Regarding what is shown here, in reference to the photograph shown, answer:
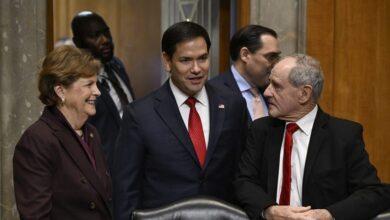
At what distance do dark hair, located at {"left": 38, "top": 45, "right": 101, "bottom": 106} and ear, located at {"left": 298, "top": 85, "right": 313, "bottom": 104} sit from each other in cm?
90

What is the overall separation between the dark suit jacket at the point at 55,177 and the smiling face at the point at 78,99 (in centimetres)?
6

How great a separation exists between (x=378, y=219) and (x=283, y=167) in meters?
0.43

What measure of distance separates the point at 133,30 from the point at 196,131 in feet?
15.3

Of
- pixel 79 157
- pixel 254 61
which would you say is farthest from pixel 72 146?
pixel 254 61

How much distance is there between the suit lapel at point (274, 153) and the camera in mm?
3387

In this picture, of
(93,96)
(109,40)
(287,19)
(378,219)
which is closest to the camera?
(378,219)

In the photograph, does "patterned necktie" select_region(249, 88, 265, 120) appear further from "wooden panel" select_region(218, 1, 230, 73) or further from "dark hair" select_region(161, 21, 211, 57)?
"wooden panel" select_region(218, 1, 230, 73)

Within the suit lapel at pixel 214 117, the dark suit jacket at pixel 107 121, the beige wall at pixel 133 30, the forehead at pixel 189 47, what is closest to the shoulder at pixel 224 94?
the suit lapel at pixel 214 117

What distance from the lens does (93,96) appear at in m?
3.51

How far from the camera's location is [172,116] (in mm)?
3633

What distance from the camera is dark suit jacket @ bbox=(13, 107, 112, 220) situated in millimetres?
3221

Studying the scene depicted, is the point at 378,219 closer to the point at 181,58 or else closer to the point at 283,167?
the point at 283,167

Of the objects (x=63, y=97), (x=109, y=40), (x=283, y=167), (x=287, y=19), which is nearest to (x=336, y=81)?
(x=287, y=19)

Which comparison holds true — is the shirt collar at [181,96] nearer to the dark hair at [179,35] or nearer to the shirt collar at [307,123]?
the dark hair at [179,35]
